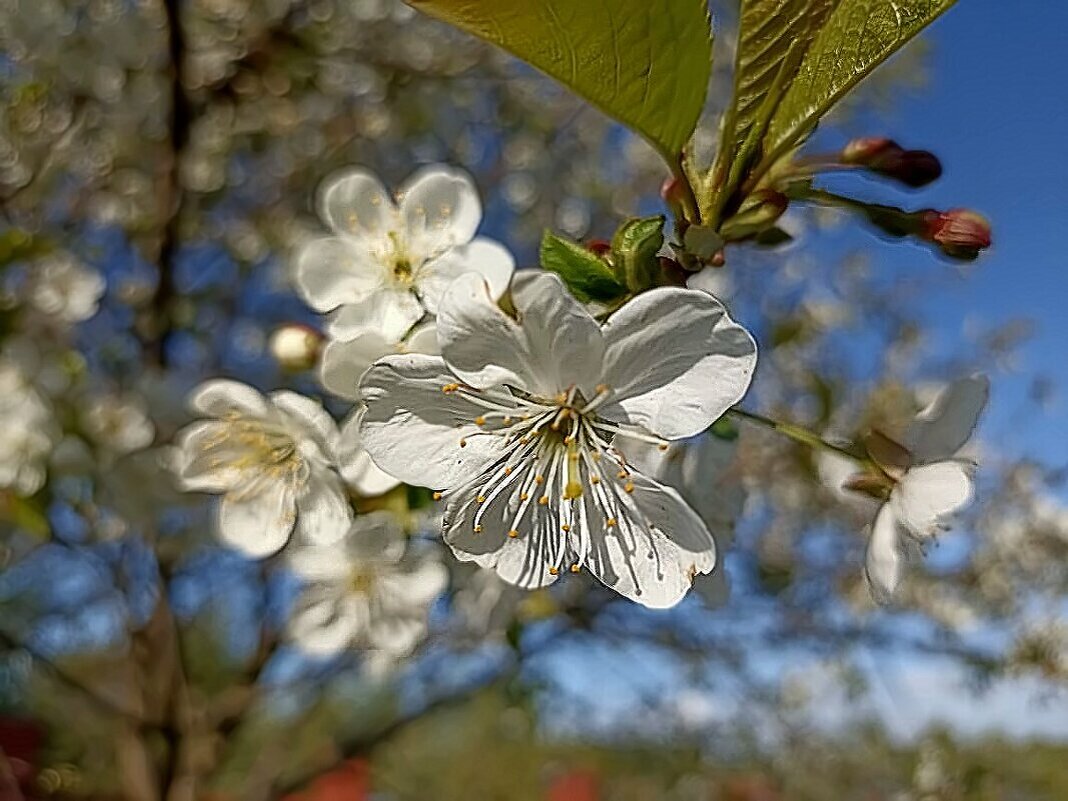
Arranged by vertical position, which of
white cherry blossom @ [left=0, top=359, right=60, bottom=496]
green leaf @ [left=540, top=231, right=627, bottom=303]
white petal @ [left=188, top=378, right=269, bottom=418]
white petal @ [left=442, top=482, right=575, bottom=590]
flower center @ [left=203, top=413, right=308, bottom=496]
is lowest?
white cherry blossom @ [left=0, top=359, right=60, bottom=496]

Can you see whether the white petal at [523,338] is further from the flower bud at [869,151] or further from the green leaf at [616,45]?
the flower bud at [869,151]

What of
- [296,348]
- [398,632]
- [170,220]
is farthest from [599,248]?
[170,220]

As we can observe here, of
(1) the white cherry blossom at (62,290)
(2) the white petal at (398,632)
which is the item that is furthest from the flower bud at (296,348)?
(1) the white cherry blossom at (62,290)

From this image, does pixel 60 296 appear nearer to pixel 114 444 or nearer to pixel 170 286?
pixel 170 286

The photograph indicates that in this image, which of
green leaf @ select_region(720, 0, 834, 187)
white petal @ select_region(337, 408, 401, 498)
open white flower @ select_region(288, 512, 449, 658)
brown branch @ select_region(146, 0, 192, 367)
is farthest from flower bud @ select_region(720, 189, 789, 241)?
brown branch @ select_region(146, 0, 192, 367)

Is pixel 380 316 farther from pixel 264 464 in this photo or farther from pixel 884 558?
pixel 884 558

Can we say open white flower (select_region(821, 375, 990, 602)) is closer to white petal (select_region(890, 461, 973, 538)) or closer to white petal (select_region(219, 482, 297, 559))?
white petal (select_region(890, 461, 973, 538))
